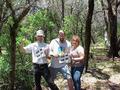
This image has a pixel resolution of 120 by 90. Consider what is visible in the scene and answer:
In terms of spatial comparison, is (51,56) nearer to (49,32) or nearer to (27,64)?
(27,64)

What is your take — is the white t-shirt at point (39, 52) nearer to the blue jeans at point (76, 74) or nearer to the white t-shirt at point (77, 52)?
the white t-shirt at point (77, 52)

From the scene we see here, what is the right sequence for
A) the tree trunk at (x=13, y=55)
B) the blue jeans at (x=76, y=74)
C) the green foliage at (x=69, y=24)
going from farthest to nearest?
the green foliage at (x=69, y=24)
the tree trunk at (x=13, y=55)
the blue jeans at (x=76, y=74)

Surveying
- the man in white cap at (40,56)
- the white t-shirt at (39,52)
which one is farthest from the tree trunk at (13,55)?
the white t-shirt at (39,52)

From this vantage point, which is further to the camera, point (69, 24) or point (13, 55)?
point (69, 24)

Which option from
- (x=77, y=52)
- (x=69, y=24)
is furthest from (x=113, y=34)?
(x=69, y=24)

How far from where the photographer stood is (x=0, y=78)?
13.5 metres

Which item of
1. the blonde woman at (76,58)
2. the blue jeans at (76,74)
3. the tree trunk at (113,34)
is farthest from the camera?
the tree trunk at (113,34)

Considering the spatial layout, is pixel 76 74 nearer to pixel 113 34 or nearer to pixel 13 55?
pixel 13 55

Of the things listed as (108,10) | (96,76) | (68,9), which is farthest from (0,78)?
(68,9)

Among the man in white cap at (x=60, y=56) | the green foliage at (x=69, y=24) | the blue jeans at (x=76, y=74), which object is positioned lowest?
the blue jeans at (x=76, y=74)

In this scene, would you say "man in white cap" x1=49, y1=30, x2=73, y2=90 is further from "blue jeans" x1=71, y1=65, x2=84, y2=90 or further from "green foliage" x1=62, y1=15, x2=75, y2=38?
"green foliage" x1=62, y1=15, x2=75, y2=38

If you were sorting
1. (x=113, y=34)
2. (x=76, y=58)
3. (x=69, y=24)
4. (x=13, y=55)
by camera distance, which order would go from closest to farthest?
(x=76, y=58), (x=13, y=55), (x=113, y=34), (x=69, y=24)

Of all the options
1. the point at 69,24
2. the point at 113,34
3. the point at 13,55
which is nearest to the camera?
the point at 13,55

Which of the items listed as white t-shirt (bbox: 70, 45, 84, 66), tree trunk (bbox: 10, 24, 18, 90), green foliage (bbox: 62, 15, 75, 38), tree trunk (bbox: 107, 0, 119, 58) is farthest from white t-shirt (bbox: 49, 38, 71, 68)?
green foliage (bbox: 62, 15, 75, 38)
